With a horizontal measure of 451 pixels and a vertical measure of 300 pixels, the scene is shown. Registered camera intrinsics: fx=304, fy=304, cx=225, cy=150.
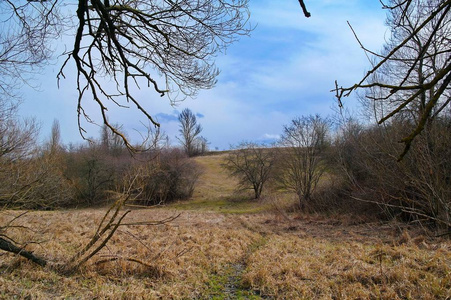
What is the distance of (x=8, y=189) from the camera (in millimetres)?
7566

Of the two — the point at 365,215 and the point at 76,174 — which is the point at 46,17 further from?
the point at 76,174

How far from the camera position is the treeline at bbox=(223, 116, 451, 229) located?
9.16 meters

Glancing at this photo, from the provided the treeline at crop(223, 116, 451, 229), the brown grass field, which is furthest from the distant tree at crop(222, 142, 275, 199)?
the brown grass field

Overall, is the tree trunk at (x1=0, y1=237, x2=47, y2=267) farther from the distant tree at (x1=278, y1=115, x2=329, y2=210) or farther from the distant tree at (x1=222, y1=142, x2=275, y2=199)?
the distant tree at (x1=222, y1=142, x2=275, y2=199)

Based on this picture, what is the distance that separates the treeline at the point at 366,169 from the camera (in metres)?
9.16

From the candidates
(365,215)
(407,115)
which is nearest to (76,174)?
(365,215)

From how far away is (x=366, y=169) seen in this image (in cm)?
1368

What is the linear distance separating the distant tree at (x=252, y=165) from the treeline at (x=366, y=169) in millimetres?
198

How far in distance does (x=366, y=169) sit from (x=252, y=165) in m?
14.5

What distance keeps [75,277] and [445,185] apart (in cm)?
1044

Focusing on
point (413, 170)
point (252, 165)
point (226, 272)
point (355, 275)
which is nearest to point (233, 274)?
point (226, 272)

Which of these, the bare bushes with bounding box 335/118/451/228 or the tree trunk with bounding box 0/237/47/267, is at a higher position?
the bare bushes with bounding box 335/118/451/228

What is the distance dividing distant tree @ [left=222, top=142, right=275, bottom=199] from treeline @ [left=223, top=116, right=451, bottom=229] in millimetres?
198

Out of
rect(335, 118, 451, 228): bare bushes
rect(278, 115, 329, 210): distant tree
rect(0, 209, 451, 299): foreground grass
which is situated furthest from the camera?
rect(278, 115, 329, 210): distant tree
